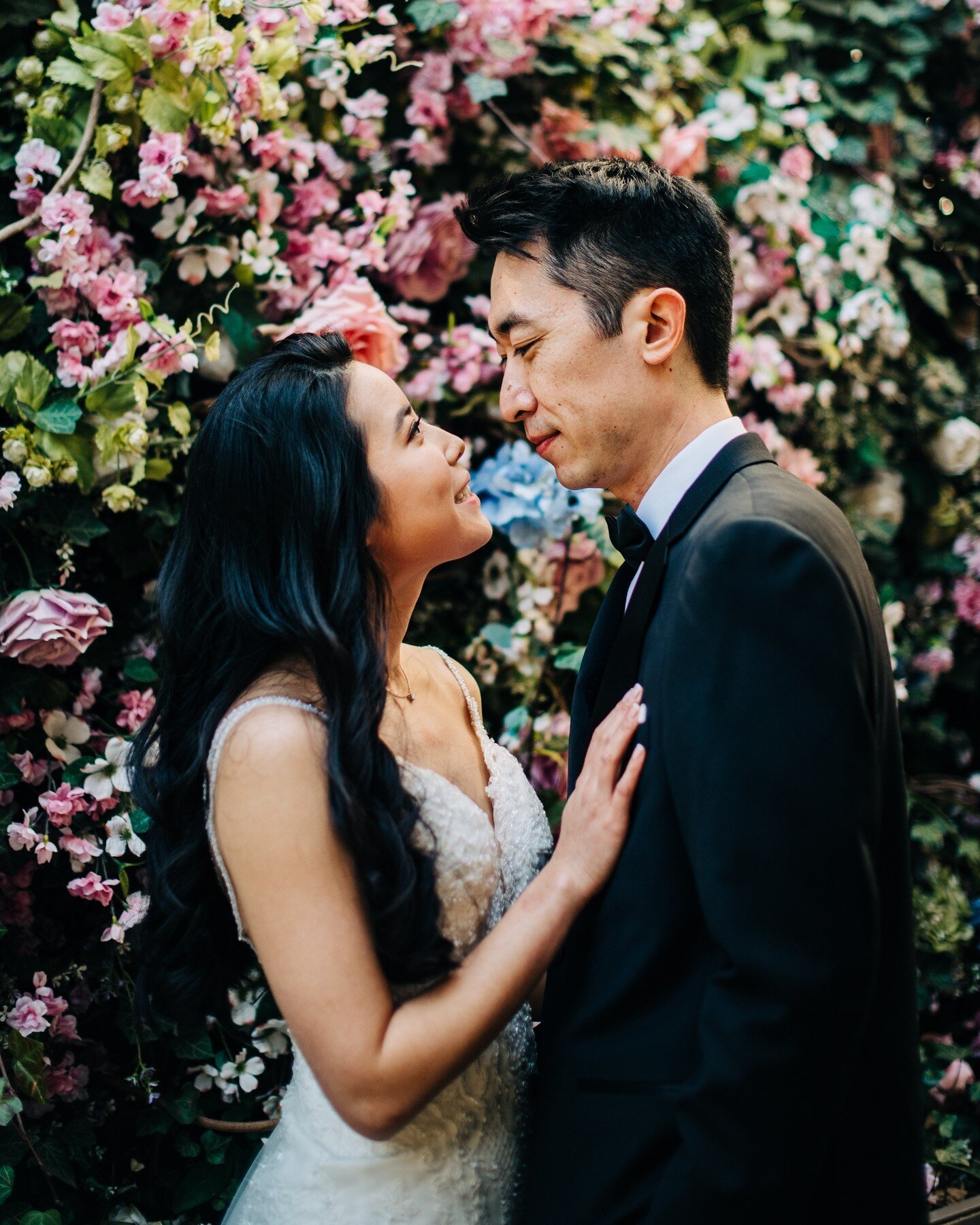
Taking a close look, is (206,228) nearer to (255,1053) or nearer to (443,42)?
(443,42)

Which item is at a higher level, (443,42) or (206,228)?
(443,42)

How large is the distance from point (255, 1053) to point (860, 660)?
1.46 m

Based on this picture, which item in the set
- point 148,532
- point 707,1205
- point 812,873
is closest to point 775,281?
point 148,532

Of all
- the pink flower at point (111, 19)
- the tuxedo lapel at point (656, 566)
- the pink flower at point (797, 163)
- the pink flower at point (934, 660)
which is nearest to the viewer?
the tuxedo lapel at point (656, 566)

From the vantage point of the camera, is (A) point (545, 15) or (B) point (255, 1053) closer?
(B) point (255, 1053)

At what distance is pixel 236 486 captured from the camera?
1502 mm

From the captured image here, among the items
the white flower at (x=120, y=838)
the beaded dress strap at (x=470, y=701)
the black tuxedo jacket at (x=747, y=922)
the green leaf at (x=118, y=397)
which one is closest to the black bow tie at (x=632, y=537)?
the black tuxedo jacket at (x=747, y=922)

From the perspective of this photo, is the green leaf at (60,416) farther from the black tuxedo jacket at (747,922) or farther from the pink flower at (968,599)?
the pink flower at (968,599)

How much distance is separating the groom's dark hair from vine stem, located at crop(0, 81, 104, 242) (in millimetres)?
759

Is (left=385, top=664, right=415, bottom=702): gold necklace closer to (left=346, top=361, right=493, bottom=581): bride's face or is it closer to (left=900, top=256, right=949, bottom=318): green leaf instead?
(left=346, top=361, right=493, bottom=581): bride's face

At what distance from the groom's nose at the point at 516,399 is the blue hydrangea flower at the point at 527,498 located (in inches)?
19.9

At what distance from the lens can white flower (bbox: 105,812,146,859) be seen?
1.73 m

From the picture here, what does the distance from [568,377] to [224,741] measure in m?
0.75

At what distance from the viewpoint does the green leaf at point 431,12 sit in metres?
2.15
